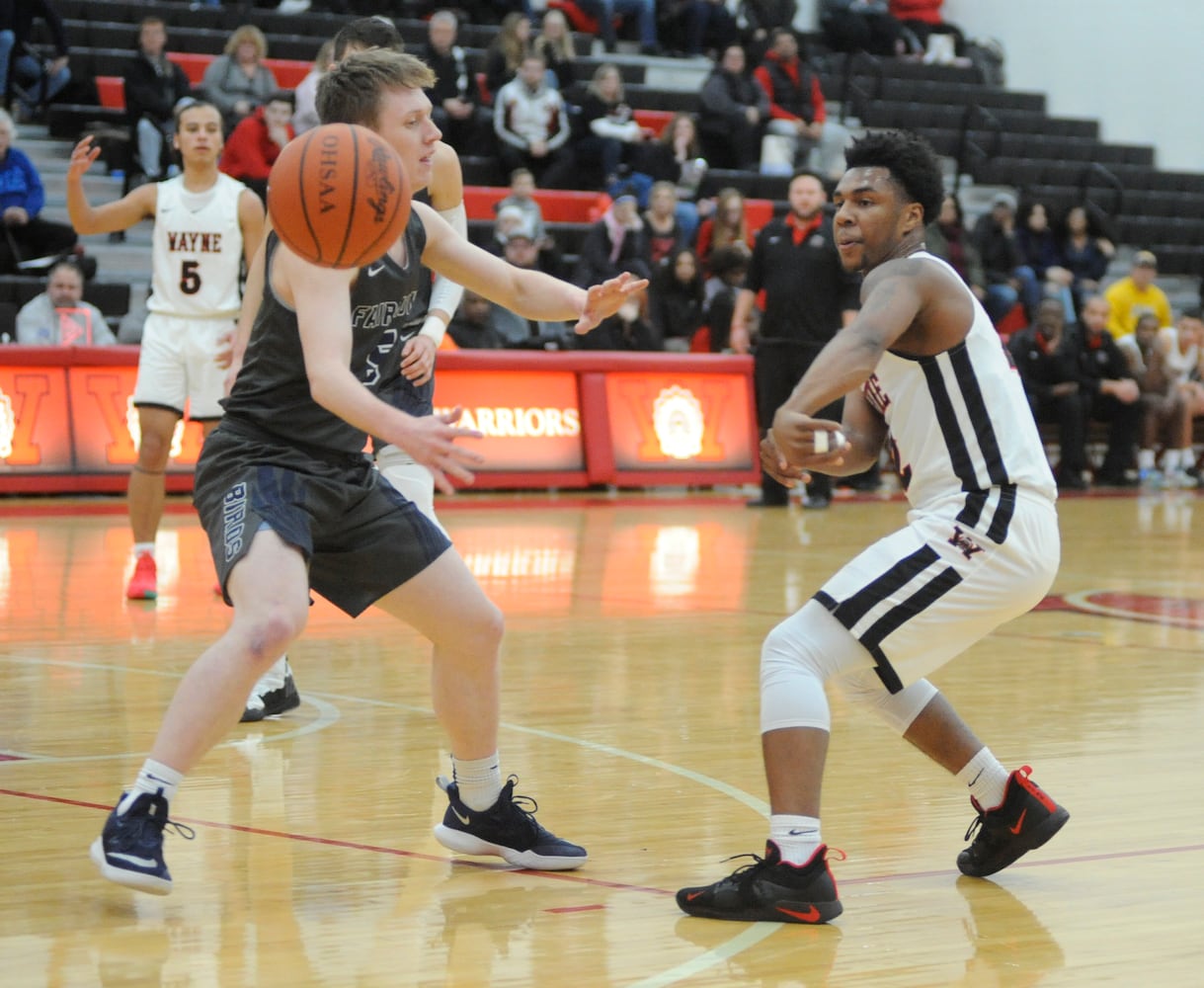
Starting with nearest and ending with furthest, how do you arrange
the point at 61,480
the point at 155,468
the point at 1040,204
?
the point at 155,468
the point at 61,480
the point at 1040,204

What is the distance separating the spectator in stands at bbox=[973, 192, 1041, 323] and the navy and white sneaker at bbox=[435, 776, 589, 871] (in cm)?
1540

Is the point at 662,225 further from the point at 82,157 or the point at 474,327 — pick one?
the point at 82,157

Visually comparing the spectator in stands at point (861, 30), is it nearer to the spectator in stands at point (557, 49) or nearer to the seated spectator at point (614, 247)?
the spectator in stands at point (557, 49)

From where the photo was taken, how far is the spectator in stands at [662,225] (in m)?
16.3

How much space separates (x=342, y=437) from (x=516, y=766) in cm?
145

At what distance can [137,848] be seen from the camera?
3.61m

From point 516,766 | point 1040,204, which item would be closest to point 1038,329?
point 1040,204

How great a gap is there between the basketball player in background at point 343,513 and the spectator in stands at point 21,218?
1069cm

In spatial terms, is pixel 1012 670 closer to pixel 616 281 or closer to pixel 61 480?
pixel 616 281

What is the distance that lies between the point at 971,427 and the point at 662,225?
12.5 m

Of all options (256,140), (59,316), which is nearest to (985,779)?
(59,316)

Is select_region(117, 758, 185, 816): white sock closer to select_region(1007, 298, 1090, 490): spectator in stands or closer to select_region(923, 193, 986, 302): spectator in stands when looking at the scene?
select_region(1007, 298, 1090, 490): spectator in stands

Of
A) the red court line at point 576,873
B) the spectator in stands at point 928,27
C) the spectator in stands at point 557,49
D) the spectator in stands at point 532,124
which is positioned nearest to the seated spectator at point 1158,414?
the spectator in stands at point 532,124

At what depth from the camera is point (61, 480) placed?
500 inches
